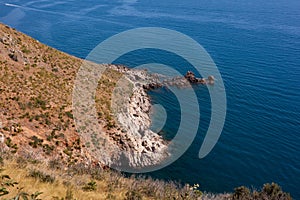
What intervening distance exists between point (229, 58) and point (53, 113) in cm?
4742

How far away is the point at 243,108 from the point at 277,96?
7.52m

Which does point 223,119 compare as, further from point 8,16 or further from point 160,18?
point 8,16

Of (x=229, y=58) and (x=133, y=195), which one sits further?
(x=229, y=58)

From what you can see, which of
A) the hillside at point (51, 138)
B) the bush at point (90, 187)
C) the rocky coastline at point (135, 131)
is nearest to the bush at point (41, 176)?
the hillside at point (51, 138)

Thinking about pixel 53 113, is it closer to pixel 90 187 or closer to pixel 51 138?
pixel 51 138

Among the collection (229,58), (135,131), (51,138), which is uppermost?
(229,58)

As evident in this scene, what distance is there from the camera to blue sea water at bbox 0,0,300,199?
32.9 metres

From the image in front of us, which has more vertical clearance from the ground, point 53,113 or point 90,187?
point 53,113

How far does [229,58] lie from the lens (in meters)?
64.9

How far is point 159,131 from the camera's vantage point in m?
38.5

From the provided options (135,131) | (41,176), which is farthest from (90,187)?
(135,131)

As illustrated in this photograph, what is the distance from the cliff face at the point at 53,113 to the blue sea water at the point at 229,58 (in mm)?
4281

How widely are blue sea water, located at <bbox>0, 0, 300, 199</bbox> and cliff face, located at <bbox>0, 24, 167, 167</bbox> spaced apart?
4.28 meters

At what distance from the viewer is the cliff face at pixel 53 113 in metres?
23.6
